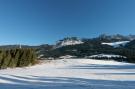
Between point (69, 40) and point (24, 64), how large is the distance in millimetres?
119189

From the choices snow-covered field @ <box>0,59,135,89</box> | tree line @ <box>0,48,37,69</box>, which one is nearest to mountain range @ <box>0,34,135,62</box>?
tree line @ <box>0,48,37,69</box>

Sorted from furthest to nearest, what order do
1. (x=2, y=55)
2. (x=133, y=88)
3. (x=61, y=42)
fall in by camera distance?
(x=61, y=42) → (x=2, y=55) → (x=133, y=88)

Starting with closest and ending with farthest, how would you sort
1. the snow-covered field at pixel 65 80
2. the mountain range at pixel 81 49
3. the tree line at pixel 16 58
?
the snow-covered field at pixel 65 80
the tree line at pixel 16 58
the mountain range at pixel 81 49

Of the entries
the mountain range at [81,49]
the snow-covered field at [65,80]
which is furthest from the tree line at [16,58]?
the mountain range at [81,49]

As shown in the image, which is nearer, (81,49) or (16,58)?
(16,58)

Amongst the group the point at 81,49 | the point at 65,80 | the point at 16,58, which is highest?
the point at 81,49

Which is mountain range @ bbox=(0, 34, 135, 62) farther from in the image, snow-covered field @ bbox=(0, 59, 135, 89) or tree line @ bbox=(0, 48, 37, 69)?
snow-covered field @ bbox=(0, 59, 135, 89)

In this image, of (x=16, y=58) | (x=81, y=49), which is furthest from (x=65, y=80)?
(x=81, y=49)

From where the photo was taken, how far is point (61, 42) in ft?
446

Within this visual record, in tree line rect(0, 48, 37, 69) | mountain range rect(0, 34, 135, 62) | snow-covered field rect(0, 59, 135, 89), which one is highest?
mountain range rect(0, 34, 135, 62)

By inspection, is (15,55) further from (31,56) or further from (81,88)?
(81,88)

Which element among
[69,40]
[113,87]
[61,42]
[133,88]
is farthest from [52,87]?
[69,40]

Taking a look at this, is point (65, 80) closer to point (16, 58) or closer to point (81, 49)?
point (16, 58)

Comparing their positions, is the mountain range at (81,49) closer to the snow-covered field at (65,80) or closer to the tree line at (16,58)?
the tree line at (16,58)
